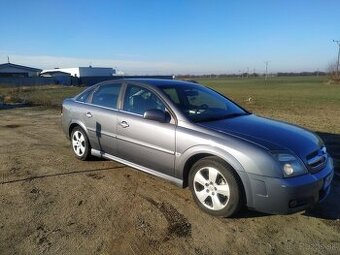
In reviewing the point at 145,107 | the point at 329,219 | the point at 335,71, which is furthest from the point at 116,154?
the point at 335,71

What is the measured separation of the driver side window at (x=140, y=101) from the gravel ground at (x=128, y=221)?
1.11m

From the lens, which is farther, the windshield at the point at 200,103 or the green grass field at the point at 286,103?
the green grass field at the point at 286,103

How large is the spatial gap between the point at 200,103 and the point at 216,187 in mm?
1528

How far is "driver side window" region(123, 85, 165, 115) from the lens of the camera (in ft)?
16.8

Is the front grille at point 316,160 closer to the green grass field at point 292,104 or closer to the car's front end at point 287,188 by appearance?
the car's front end at point 287,188

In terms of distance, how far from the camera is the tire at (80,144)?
6.34 meters

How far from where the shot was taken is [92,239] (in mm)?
3734

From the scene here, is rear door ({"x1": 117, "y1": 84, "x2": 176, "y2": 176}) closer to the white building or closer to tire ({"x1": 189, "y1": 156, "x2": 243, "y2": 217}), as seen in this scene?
tire ({"x1": 189, "y1": 156, "x2": 243, "y2": 217})

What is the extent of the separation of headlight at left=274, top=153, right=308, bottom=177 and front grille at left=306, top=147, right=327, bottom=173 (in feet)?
0.46

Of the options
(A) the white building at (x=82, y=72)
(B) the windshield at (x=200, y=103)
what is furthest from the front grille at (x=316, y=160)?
(A) the white building at (x=82, y=72)

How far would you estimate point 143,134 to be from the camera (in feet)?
16.4

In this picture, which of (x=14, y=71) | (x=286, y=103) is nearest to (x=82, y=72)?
(x=14, y=71)

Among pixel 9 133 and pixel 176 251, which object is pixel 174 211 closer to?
pixel 176 251

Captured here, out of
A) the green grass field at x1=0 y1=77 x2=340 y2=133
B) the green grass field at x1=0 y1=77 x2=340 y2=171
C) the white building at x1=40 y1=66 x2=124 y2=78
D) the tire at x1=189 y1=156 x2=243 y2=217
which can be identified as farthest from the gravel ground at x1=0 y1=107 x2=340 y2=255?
the white building at x1=40 y1=66 x2=124 y2=78
